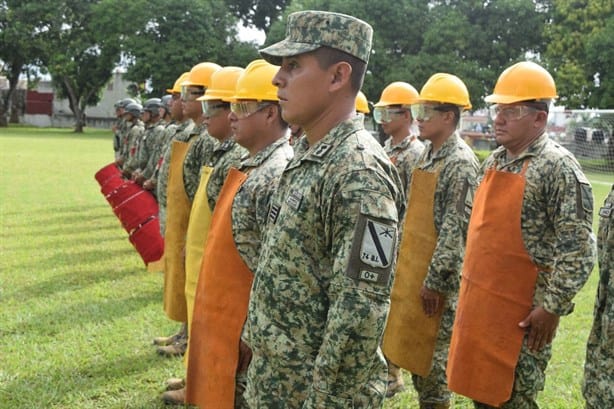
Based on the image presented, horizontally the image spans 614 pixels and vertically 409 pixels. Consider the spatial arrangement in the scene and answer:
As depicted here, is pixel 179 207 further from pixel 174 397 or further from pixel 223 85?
pixel 174 397

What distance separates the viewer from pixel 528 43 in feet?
123

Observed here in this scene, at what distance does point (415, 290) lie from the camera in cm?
470

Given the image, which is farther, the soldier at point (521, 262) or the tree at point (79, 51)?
the tree at point (79, 51)

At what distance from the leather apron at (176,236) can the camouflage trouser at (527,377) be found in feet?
8.73

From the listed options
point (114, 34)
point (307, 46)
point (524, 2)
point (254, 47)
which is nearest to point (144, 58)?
point (114, 34)

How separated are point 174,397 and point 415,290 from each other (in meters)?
1.91

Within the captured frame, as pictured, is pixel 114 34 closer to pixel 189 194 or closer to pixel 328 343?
pixel 189 194

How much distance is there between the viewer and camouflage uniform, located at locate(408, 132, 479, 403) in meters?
4.28

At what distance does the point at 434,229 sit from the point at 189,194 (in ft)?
6.36

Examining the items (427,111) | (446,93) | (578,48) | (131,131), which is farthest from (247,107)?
(578,48)

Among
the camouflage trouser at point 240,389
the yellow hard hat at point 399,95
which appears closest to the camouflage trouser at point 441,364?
the camouflage trouser at point 240,389

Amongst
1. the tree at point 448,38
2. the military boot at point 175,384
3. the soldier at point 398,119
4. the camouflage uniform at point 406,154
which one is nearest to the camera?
the military boot at point 175,384

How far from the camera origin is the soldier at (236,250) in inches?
133

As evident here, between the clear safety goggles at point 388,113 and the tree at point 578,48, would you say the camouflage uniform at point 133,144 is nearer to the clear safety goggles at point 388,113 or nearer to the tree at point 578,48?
the clear safety goggles at point 388,113
